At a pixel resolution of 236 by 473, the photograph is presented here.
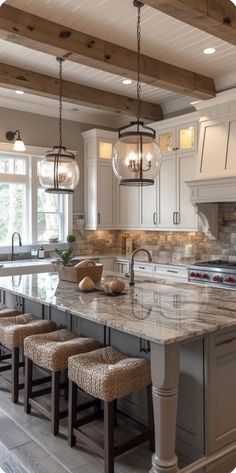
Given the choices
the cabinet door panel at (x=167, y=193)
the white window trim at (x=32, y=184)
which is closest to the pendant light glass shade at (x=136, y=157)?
the cabinet door panel at (x=167, y=193)

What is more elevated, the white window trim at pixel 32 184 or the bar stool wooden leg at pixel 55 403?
the white window trim at pixel 32 184

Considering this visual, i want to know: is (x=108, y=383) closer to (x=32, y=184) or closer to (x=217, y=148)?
(x=217, y=148)

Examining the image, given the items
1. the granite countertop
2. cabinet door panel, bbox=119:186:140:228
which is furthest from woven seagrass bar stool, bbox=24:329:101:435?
cabinet door panel, bbox=119:186:140:228

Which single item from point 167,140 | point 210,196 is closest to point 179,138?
point 167,140

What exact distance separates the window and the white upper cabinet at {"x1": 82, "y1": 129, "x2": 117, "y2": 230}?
0.38m

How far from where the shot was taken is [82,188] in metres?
6.38

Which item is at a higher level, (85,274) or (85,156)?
(85,156)

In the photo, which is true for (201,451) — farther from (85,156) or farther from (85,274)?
(85,156)

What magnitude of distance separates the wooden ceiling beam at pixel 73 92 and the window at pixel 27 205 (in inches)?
54.1

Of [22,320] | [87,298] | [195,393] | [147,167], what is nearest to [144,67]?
[147,167]

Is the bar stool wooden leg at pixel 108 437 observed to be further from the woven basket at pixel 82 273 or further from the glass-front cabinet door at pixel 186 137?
the glass-front cabinet door at pixel 186 137

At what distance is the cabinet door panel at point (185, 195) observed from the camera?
5.13 meters

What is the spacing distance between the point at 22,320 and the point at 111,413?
1446 mm

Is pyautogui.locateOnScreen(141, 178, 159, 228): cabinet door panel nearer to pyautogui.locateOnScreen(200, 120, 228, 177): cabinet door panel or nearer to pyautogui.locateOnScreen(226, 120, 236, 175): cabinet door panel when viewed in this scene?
pyautogui.locateOnScreen(200, 120, 228, 177): cabinet door panel
